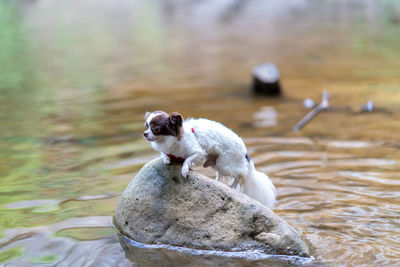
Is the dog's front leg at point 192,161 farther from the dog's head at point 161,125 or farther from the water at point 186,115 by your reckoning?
the water at point 186,115

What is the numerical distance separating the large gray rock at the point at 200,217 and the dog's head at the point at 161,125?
2.18 feet

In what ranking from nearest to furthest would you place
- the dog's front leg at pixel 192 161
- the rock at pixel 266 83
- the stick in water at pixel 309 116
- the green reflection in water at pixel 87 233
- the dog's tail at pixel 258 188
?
1. the dog's front leg at pixel 192 161
2. the dog's tail at pixel 258 188
3. the green reflection in water at pixel 87 233
4. the stick in water at pixel 309 116
5. the rock at pixel 266 83

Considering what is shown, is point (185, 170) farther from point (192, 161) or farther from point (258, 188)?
point (258, 188)

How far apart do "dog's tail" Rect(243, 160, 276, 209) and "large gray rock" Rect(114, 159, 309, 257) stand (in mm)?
283

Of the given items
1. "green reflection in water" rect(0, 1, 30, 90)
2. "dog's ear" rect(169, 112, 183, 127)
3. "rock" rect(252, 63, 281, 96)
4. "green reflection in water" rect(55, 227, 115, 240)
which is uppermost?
"green reflection in water" rect(0, 1, 30, 90)

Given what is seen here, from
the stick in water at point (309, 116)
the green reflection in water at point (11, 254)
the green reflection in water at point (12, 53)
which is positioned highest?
the green reflection in water at point (12, 53)

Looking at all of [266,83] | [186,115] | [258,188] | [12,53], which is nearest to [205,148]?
[258,188]

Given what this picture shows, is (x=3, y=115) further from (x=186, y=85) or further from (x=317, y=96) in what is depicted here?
(x=317, y=96)

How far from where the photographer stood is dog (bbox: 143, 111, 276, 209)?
4.58 m

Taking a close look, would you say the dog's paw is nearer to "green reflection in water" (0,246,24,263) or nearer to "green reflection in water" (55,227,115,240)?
"green reflection in water" (55,227,115,240)

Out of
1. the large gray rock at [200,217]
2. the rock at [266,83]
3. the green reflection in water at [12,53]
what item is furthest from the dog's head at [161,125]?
the green reflection in water at [12,53]

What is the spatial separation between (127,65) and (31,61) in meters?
3.08

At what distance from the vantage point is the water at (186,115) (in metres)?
5.59

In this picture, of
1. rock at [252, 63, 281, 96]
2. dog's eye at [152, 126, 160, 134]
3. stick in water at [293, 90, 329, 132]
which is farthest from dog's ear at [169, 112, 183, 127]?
rock at [252, 63, 281, 96]
